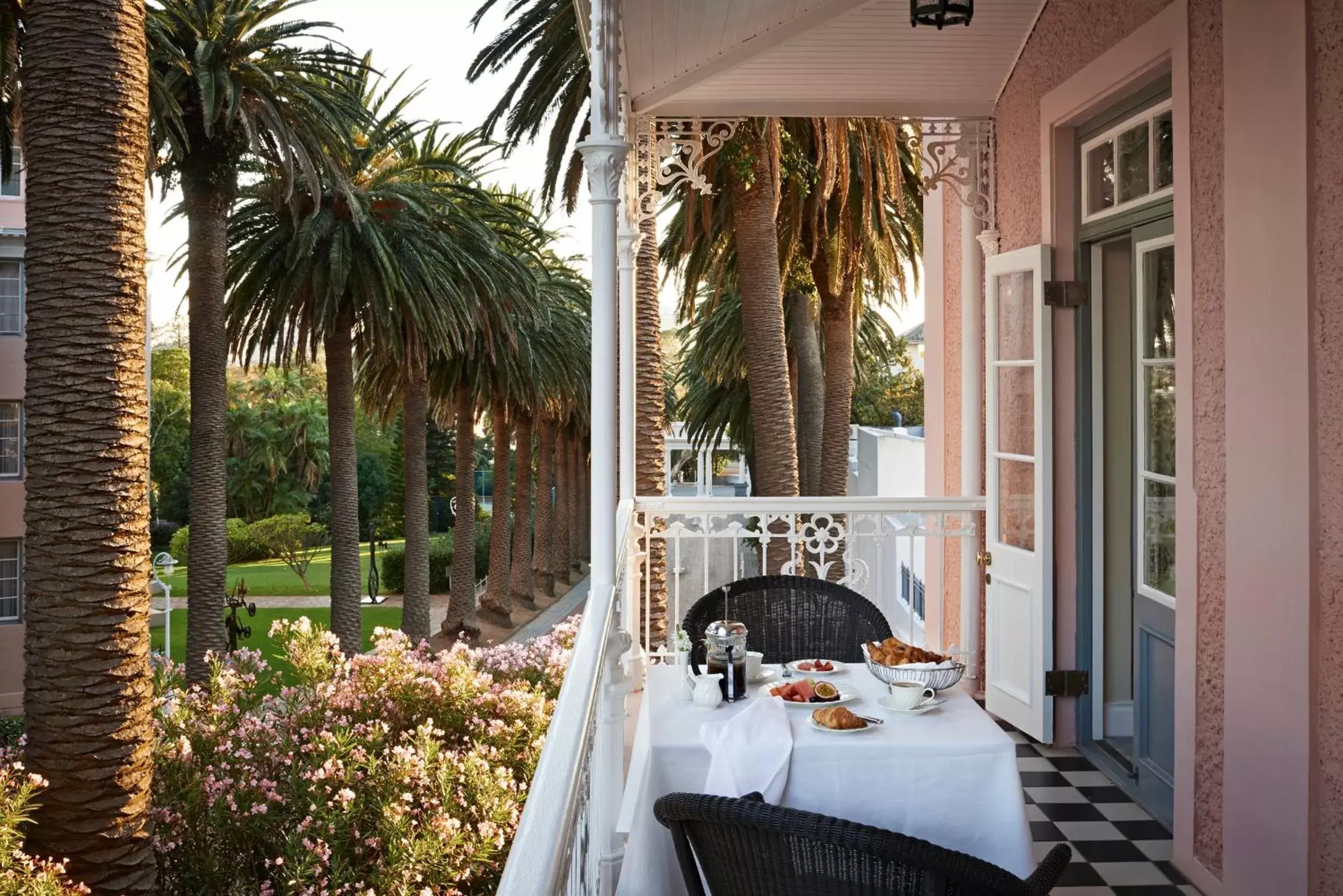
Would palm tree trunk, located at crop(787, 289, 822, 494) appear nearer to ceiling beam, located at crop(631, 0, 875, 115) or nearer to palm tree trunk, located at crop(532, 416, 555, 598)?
palm tree trunk, located at crop(532, 416, 555, 598)

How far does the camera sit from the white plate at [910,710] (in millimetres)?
3701

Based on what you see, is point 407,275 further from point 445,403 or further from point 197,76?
point 445,403

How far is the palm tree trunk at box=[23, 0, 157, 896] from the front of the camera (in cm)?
786

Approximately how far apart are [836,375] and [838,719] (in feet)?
51.0

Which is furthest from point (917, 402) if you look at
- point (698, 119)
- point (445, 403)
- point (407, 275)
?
point (698, 119)

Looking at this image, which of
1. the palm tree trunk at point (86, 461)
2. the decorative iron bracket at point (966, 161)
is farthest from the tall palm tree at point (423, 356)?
the decorative iron bracket at point (966, 161)

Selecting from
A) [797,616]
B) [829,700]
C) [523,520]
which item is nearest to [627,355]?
[797,616]

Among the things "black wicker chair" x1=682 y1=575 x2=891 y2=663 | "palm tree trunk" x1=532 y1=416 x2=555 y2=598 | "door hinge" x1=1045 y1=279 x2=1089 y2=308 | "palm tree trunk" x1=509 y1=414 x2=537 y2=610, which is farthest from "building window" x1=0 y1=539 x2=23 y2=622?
"door hinge" x1=1045 y1=279 x2=1089 y2=308

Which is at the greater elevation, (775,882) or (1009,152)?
(1009,152)

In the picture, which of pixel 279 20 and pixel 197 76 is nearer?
pixel 197 76

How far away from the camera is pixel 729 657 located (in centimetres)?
388

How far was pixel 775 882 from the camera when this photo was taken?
2.63m

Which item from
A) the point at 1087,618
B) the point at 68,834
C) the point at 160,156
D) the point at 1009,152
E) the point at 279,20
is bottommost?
the point at 68,834

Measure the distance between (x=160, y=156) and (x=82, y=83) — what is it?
9574 millimetres
